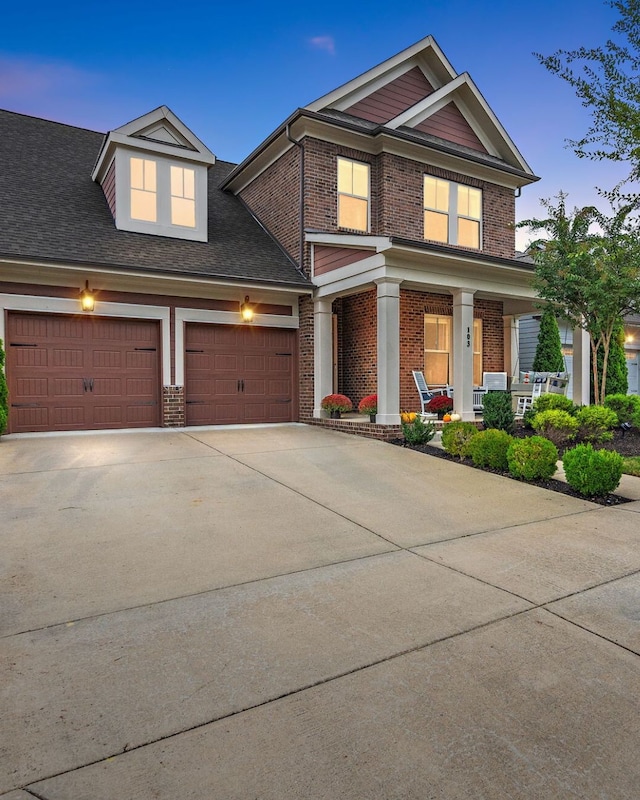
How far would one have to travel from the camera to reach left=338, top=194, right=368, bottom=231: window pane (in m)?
11.9

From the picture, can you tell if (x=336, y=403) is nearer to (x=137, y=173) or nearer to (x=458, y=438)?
(x=458, y=438)

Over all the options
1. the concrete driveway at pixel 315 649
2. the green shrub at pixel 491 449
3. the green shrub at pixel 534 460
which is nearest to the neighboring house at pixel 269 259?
the green shrub at pixel 491 449

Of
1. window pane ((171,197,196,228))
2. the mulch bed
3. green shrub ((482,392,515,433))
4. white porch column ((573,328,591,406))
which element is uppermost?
window pane ((171,197,196,228))

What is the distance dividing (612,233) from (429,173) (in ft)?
17.6

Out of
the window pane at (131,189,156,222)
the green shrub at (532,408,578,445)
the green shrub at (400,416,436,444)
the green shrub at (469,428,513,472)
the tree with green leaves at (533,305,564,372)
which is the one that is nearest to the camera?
the green shrub at (469,428,513,472)

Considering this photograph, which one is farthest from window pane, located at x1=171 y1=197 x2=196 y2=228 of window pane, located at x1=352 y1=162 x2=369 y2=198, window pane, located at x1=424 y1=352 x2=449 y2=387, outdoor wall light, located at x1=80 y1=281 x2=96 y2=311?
window pane, located at x1=424 y1=352 x2=449 y2=387

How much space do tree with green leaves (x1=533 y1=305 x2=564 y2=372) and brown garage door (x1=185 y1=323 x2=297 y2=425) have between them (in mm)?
7924

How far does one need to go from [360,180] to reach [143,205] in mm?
4998

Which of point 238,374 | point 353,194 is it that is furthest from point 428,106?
point 238,374

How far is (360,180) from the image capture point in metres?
12.1

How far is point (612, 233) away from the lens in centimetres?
853

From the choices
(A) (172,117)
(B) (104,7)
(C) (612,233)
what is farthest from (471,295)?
(B) (104,7)

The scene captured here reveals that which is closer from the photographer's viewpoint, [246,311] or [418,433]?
[418,433]

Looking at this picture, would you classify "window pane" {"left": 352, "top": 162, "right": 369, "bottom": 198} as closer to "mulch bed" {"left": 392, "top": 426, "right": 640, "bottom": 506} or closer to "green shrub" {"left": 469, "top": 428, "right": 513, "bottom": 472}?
"mulch bed" {"left": 392, "top": 426, "right": 640, "bottom": 506}
